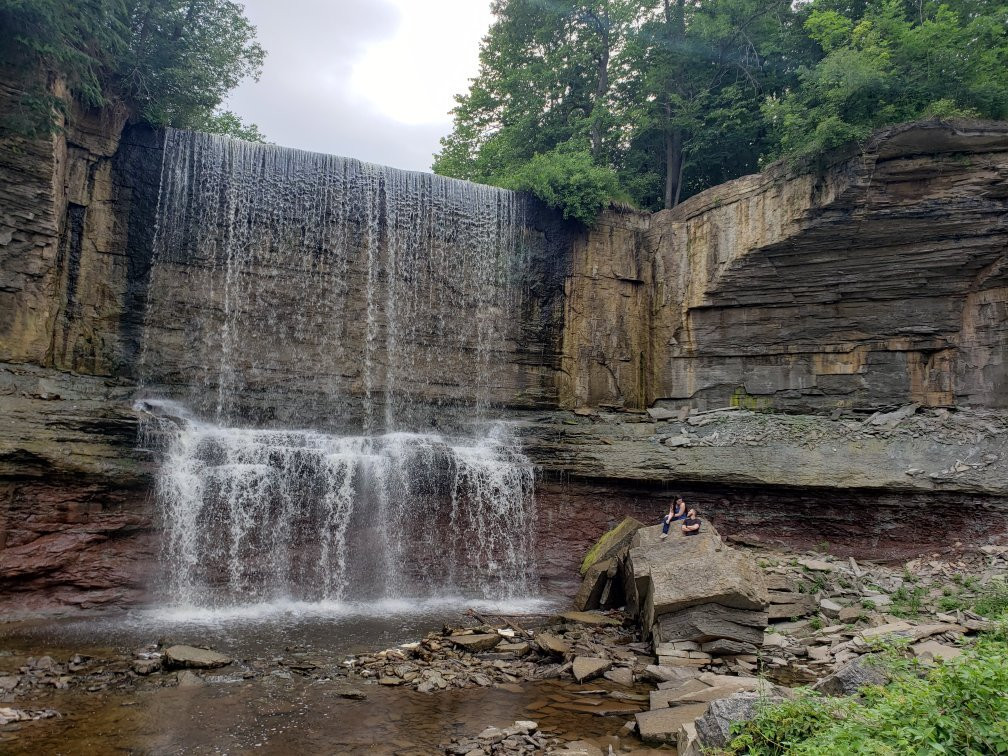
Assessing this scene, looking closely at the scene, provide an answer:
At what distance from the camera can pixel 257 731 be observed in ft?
24.8

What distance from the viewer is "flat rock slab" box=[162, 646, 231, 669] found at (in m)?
9.48

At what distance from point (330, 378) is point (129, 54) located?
941 centimetres

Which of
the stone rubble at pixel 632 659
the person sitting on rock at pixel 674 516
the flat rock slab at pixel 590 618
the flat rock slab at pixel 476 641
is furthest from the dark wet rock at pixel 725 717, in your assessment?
the person sitting on rock at pixel 674 516

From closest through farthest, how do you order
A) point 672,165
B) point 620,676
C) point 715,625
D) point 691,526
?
point 620,676 < point 715,625 < point 691,526 < point 672,165

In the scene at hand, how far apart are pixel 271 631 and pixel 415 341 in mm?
10520

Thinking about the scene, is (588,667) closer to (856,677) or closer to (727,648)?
(727,648)

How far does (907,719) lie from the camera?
15.4 feet

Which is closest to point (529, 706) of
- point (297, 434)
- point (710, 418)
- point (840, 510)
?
point (297, 434)

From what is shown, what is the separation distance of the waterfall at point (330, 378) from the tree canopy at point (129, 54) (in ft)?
4.23

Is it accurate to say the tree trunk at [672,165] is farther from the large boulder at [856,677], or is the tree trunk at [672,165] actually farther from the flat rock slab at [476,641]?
the large boulder at [856,677]

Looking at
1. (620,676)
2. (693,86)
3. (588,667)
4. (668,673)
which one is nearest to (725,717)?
(668,673)

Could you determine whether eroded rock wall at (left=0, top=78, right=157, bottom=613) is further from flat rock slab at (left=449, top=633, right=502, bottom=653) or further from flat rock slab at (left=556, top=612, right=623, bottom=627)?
flat rock slab at (left=556, top=612, right=623, bottom=627)

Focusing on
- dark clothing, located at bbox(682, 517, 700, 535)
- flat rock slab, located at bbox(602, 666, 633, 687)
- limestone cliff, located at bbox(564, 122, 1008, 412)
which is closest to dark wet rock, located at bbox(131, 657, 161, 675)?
flat rock slab, located at bbox(602, 666, 633, 687)

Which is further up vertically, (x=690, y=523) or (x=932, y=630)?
(x=690, y=523)
